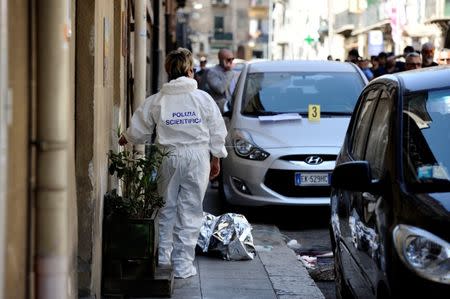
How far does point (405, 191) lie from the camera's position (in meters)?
4.95

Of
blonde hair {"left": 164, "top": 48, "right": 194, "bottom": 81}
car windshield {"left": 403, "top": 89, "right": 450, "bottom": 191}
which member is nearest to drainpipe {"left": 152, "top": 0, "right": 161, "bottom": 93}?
blonde hair {"left": 164, "top": 48, "right": 194, "bottom": 81}

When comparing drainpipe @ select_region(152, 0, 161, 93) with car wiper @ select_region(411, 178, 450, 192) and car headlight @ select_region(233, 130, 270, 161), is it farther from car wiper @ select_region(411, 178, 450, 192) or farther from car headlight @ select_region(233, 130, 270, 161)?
car wiper @ select_region(411, 178, 450, 192)

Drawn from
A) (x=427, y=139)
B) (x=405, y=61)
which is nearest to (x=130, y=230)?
(x=427, y=139)

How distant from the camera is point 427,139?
5445 mm

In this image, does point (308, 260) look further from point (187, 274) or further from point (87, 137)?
point (87, 137)

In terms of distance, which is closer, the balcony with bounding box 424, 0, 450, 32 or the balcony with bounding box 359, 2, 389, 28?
the balcony with bounding box 424, 0, 450, 32

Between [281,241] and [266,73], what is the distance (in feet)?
10.6

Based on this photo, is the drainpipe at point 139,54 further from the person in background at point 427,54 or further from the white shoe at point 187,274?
the person in background at point 427,54

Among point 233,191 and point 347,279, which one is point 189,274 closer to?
point 347,279

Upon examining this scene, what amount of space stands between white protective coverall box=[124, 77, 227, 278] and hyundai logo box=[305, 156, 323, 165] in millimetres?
3370

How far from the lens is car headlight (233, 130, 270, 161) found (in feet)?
36.7

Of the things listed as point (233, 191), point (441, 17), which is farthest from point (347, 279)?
point (441, 17)

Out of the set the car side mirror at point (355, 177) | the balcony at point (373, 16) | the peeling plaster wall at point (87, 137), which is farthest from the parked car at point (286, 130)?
the balcony at point (373, 16)

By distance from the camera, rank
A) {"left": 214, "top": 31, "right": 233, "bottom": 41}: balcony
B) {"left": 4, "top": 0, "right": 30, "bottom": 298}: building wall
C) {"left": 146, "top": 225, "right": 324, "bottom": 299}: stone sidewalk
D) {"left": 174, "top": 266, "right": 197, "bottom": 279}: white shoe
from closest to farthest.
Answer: {"left": 4, "top": 0, "right": 30, "bottom": 298}: building wall, {"left": 146, "top": 225, "right": 324, "bottom": 299}: stone sidewalk, {"left": 174, "top": 266, "right": 197, "bottom": 279}: white shoe, {"left": 214, "top": 31, "right": 233, "bottom": 41}: balcony
